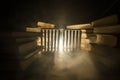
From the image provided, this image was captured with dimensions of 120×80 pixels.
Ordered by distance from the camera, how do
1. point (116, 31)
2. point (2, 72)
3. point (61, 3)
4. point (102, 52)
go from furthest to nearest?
point (61, 3), point (102, 52), point (116, 31), point (2, 72)

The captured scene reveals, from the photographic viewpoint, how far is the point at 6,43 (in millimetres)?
3293

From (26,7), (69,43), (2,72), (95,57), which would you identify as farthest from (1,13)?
(69,43)

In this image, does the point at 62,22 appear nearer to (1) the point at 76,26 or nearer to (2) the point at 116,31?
(1) the point at 76,26

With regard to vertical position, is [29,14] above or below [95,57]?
above

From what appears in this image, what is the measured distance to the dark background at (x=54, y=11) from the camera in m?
4.98

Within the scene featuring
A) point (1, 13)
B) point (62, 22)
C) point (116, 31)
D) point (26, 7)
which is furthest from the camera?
point (62, 22)

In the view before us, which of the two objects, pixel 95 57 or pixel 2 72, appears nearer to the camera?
pixel 2 72

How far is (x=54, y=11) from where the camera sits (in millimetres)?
7832

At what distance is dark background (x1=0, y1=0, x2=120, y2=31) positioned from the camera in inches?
196

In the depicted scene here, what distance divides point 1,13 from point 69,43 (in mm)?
4541

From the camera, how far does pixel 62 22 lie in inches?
344

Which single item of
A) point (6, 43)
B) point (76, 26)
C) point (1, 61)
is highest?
point (76, 26)

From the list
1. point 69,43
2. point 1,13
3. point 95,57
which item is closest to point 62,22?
point 69,43

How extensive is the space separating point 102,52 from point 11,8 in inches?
151
